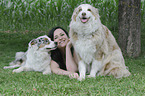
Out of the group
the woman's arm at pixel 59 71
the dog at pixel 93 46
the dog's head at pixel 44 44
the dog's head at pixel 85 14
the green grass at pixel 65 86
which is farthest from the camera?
the dog's head at pixel 44 44

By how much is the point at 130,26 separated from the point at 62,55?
2.34 meters

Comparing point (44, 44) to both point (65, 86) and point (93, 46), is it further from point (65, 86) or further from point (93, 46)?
point (65, 86)

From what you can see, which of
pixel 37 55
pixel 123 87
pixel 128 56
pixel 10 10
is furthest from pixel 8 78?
pixel 10 10

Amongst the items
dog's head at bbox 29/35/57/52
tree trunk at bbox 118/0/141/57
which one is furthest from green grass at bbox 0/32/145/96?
tree trunk at bbox 118/0/141/57

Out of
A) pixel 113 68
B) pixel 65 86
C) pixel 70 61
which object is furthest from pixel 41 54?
pixel 113 68

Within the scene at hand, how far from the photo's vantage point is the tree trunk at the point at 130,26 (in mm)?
5641

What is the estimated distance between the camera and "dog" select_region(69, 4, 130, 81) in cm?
364

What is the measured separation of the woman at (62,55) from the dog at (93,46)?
319mm

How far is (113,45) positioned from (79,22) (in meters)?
0.91

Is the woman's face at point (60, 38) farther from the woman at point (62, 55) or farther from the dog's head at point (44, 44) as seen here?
the dog's head at point (44, 44)

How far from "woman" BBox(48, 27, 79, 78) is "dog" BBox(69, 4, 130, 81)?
319 mm

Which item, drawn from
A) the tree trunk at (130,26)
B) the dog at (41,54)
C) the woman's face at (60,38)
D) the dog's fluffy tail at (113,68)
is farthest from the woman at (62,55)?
the tree trunk at (130,26)

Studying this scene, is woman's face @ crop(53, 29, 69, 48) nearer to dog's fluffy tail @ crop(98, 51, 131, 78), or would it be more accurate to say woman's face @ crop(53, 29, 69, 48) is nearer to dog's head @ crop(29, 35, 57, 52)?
dog's head @ crop(29, 35, 57, 52)

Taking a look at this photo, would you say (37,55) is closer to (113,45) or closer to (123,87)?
(113,45)
